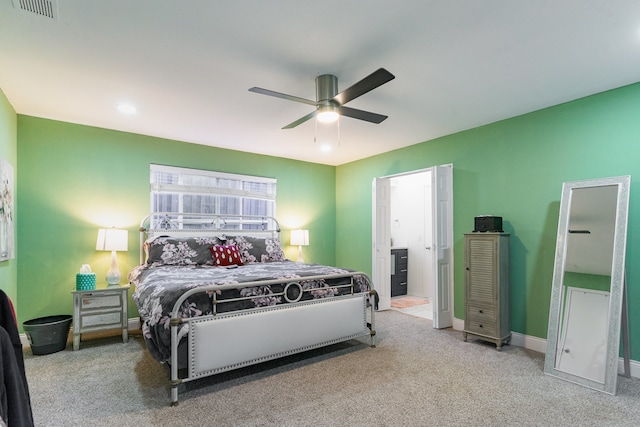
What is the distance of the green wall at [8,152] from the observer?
3133 millimetres

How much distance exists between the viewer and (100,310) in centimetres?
365

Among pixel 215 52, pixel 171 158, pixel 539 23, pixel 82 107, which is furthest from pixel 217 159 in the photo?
pixel 539 23

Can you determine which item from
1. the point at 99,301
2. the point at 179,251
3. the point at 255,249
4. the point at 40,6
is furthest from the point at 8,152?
the point at 255,249

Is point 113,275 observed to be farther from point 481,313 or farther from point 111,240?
point 481,313

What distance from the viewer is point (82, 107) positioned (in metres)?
3.48

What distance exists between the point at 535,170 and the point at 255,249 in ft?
11.4

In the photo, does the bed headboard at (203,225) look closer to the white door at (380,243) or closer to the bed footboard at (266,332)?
the white door at (380,243)

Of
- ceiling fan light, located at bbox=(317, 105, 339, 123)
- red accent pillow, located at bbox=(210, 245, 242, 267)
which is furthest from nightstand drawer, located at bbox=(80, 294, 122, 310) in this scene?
ceiling fan light, located at bbox=(317, 105, 339, 123)

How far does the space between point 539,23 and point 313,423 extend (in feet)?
9.46

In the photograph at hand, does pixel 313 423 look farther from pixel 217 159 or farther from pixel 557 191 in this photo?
pixel 217 159

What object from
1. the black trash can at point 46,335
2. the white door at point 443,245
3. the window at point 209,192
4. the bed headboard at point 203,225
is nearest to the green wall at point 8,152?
the black trash can at point 46,335

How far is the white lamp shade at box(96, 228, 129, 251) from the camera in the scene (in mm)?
3852

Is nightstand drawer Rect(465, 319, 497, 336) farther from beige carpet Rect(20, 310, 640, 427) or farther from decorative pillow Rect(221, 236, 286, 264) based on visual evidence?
decorative pillow Rect(221, 236, 286, 264)

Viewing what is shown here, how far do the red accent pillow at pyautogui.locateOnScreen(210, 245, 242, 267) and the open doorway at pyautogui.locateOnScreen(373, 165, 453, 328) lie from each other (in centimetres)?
225
